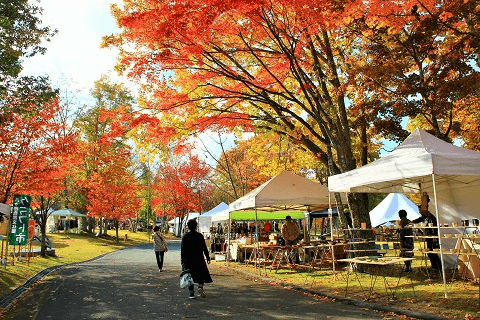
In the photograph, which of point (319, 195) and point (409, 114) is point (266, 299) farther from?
point (409, 114)

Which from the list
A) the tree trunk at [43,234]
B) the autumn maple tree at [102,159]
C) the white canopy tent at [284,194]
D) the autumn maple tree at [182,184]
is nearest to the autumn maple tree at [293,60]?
the white canopy tent at [284,194]

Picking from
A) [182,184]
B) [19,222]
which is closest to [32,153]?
[19,222]

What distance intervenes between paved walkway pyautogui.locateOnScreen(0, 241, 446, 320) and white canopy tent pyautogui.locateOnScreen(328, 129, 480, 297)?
2643 millimetres

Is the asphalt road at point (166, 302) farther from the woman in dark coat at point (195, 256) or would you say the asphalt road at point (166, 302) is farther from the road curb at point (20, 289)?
the woman in dark coat at point (195, 256)

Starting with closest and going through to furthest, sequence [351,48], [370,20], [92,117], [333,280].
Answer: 1. [333,280]
2. [370,20]
3. [351,48]
4. [92,117]

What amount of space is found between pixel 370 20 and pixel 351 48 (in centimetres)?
376

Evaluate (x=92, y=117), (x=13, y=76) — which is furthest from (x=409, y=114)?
(x=92, y=117)

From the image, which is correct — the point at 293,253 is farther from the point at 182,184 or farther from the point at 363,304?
the point at 182,184

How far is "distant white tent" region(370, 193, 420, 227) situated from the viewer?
24.0 metres

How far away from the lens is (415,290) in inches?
310

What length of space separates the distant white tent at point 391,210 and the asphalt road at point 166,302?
51.3ft

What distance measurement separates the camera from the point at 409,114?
13086mm

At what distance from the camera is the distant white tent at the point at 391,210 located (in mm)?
23969

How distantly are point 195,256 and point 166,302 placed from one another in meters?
1.13
